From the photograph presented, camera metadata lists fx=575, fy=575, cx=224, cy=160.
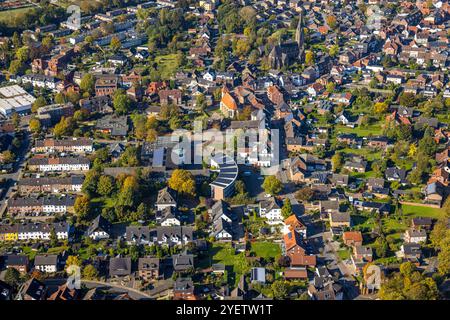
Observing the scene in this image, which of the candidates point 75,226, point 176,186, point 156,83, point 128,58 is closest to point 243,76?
point 156,83

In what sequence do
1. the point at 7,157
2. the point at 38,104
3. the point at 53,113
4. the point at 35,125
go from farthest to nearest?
the point at 38,104, the point at 53,113, the point at 35,125, the point at 7,157

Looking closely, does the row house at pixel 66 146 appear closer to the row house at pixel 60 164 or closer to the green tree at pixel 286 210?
the row house at pixel 60 164

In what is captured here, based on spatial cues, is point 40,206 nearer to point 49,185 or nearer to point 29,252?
point 49,185

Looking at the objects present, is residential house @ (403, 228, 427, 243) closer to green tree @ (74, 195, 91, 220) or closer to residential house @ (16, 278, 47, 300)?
green tree @ (74, 195, 91, 220)

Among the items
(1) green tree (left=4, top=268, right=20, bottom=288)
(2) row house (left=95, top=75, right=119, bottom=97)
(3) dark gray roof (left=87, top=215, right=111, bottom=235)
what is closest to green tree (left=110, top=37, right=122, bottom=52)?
(2) row house (left=95, top=75, right=119, bottom=97)

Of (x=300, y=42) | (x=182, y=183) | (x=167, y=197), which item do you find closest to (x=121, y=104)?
(x=182, y=183)

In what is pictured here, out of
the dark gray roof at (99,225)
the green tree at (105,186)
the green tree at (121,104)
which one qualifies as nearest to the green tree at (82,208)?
the dark gray roof at (99,225)

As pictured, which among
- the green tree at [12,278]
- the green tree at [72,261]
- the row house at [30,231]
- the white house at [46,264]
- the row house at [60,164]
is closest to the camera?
the green tree at [12,278]
